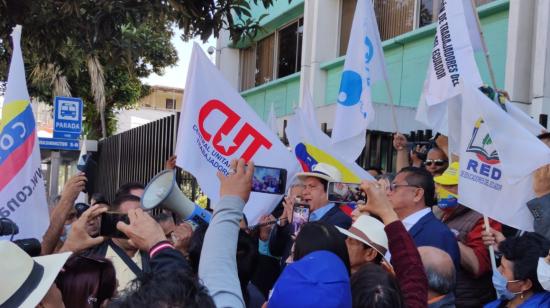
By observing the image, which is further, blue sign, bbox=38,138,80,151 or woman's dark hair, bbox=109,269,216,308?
blue sign, bbox=38,138,80,151

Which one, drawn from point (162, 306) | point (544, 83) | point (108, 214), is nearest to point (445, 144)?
point (544, 83)

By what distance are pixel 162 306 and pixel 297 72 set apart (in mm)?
10671

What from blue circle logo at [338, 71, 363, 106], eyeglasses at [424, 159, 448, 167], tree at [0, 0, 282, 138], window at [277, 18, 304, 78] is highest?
window at [277, 18, 304, 78]

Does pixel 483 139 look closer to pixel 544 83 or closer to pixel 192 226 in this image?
pixel 192 226

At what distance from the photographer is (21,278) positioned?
201 cm

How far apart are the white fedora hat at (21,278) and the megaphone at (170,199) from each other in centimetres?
79

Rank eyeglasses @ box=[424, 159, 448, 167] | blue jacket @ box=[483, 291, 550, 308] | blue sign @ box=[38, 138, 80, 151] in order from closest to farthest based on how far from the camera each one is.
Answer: blue jacket @ box=[483, 291, 550, 308] < eyeglasses @ box=[424, 159, 448, 167] < blue sign @ box=[38, 138, 80, 151]

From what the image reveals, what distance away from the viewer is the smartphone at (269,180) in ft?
9.83

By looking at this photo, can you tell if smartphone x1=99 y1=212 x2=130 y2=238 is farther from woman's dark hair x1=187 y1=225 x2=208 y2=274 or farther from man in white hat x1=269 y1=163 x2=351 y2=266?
man in white hat x1=269 y1=163 x2=351 y2=266

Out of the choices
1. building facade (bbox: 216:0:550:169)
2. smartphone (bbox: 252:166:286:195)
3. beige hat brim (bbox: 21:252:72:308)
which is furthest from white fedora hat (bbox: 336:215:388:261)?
building facade (bbox: 216:0:550:169)

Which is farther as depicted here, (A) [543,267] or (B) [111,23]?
(B) [111,23]

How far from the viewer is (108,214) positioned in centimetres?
298

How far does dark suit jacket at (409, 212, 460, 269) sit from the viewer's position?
11.5 ft

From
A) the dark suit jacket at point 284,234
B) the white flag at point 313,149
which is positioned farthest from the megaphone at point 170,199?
the white flag at point 313,149
